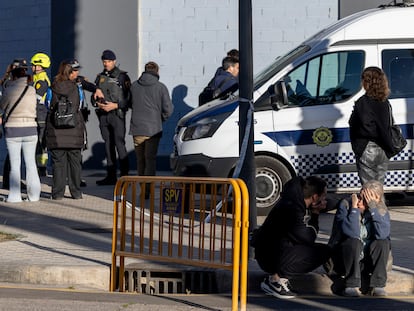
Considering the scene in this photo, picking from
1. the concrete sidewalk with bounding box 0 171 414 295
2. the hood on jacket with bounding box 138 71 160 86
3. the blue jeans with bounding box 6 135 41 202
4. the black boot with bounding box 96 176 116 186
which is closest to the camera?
the concrete sidewalk with bounding box 0 171 414 295

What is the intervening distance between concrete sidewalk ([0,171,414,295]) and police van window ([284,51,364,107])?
1480 millimetres

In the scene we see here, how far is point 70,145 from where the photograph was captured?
1507 centimetres

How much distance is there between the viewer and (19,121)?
1473cm

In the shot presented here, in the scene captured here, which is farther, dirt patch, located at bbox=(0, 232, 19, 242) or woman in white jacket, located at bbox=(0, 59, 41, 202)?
woman in white jacket, located at bbox=(0, 59, 41, 202)

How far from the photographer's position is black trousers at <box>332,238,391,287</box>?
935 centimetres

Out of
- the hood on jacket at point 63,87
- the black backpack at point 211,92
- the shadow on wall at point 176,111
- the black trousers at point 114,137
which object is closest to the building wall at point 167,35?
the shadow on wall at point 176,111

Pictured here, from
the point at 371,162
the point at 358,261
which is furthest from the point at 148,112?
the point at 358,261

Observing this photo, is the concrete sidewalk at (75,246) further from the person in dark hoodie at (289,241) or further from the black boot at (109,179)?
the black boot at (109,179)

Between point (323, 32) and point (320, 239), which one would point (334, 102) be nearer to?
point (323, 32)

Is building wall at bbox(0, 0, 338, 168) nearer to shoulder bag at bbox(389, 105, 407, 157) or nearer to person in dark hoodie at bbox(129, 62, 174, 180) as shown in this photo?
person in dark hoodie at bbox(129, 62, 174, 180)

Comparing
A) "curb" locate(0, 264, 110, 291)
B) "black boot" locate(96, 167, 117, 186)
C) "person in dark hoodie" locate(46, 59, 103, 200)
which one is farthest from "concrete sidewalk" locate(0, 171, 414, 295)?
"black boot" locate(96, 167, 117, 186)

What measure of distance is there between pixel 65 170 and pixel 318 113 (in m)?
3.80

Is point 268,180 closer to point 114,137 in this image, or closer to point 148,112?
point 148,112

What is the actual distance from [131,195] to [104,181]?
7065 mm
